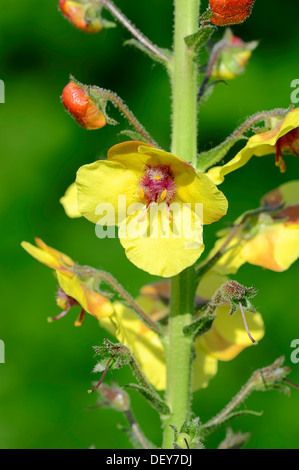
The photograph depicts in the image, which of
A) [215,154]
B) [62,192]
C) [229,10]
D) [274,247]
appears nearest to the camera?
[229,10]

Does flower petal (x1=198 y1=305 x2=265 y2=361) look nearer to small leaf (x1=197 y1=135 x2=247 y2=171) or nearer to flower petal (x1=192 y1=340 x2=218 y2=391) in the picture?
flower petal (x1=192 y1=340 x2=218 y2=391)

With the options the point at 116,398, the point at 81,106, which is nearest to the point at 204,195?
the point at 81,106

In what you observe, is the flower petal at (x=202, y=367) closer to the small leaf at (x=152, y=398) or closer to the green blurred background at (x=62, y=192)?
the small leaf at (x=152, y=398)

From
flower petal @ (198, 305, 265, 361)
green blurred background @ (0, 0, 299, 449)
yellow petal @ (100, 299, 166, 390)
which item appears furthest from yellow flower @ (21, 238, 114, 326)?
green blurred background @ (0, 0, 299, 449)

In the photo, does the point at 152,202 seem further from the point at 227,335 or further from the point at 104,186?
the point at 227,335

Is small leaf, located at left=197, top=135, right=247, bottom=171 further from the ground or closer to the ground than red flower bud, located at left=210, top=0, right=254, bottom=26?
closer to the ground

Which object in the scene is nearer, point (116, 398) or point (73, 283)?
point (73, 283)

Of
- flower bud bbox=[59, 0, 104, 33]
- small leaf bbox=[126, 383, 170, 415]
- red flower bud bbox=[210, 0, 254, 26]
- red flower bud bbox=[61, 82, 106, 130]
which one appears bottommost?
small leaf bbox=[126, 383, 170, 415]

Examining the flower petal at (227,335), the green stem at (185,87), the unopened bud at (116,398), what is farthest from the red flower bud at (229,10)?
the unopened bud at (116,398)
